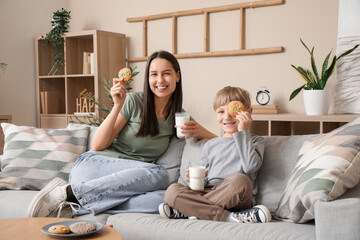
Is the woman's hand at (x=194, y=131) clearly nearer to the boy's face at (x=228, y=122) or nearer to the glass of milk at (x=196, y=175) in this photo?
the boy's face at (x=228, y=122)

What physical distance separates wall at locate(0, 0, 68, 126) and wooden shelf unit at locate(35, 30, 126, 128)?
11cm

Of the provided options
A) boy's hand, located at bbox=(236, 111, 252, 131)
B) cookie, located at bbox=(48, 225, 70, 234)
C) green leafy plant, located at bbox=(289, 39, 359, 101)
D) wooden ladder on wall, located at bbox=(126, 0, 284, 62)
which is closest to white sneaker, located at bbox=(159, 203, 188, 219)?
boy's hand, located at bbox=(236, 111, 252, 131)

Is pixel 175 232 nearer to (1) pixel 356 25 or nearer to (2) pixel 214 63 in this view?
(1) pixel 356 25

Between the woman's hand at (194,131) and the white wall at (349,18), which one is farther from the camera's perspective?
the white wall at (349,18)

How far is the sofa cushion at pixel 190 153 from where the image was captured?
92.7 inches

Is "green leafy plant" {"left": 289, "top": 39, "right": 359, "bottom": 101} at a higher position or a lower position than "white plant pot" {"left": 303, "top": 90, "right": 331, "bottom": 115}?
higher

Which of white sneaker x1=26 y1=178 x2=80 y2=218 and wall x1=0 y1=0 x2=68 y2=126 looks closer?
white sneaker x1=26 y1=178 x2=80 y2=218

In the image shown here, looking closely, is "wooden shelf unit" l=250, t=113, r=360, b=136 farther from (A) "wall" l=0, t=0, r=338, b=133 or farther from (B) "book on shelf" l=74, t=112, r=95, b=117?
(B) "book on shelf" l=74, t=112, r=95, b=117

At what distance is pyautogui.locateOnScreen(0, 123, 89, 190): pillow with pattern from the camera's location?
251 cm

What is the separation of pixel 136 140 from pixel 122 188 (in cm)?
41

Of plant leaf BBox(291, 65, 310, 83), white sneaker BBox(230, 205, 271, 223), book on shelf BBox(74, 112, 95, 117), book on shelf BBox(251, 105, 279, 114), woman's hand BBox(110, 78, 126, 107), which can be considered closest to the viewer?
white sneaker BBox(230, 205, 271, 223)

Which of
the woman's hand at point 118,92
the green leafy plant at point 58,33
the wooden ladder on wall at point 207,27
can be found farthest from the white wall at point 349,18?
the green leafy plant at point 58,33

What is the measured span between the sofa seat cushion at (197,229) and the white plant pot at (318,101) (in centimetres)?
181

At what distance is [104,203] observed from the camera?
6.81 feet
